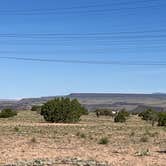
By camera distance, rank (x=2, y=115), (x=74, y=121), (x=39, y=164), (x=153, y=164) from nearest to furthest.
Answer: (x=39, y=164) → (x=153, y=164) → (x=74, y=121) → (x=2, y=115)

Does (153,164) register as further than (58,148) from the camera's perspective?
No

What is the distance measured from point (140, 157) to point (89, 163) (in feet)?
18.9

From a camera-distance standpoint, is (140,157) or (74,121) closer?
(140,157)

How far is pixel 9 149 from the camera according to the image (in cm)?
3369

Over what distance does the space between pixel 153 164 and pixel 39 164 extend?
576 cm

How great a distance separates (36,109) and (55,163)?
144 metres

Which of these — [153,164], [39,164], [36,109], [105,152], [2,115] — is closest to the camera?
[39,164]

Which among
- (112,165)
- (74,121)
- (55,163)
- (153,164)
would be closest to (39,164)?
(55,163)

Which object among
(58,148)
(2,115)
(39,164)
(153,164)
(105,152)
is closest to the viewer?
(39,164)

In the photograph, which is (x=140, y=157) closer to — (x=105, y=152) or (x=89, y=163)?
(x=105, y=152)

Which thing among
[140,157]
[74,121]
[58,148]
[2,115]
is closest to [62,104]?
[74,121]

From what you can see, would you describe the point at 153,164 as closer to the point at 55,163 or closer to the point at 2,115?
the point at 55,163

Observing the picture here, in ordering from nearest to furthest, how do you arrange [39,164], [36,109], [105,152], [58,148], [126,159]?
[39,164], [126,159], [105,152], [58,148], [36,109]

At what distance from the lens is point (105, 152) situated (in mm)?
32656
